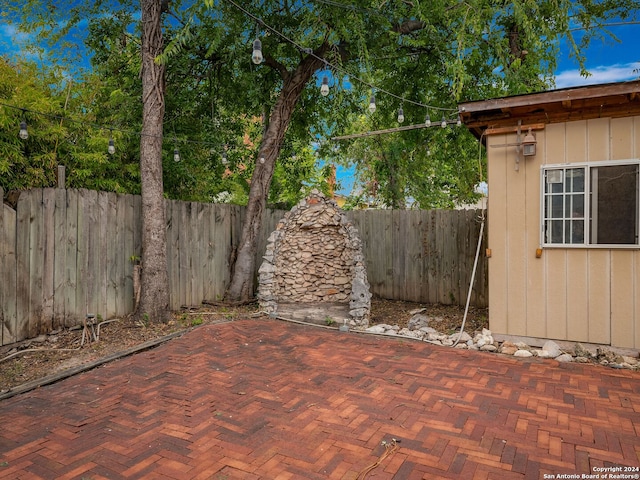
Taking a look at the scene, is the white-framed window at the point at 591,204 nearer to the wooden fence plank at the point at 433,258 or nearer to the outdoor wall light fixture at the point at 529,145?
the outdoor wall light fixture at the point at 529,145

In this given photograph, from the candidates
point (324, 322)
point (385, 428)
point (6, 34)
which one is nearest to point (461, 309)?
point (324, 322)

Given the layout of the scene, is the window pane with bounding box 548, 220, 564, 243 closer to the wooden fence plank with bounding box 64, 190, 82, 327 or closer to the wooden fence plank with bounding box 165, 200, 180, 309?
the wooden fence plank with bounding box 165, 200, 180, 309

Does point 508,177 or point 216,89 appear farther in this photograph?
point 216,89

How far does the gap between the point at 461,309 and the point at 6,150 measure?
710cm

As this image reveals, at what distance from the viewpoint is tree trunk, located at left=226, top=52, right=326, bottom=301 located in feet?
24.7

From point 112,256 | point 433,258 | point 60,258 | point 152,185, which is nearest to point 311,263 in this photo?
point 433,258

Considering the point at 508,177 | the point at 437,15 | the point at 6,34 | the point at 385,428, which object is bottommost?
the point at 385,428

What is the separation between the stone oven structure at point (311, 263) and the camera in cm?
711

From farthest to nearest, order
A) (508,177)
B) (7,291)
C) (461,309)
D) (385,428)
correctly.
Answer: (461,309) < (508,177) < (7,291) < (385,428)

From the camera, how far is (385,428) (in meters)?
3.08

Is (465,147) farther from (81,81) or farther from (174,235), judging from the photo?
(81,81)

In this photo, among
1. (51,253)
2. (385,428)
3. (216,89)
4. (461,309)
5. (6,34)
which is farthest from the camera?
(216,89)

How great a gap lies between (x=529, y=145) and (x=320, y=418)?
4.11 metres

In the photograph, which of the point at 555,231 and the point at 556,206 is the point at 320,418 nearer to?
the point at 555,231
